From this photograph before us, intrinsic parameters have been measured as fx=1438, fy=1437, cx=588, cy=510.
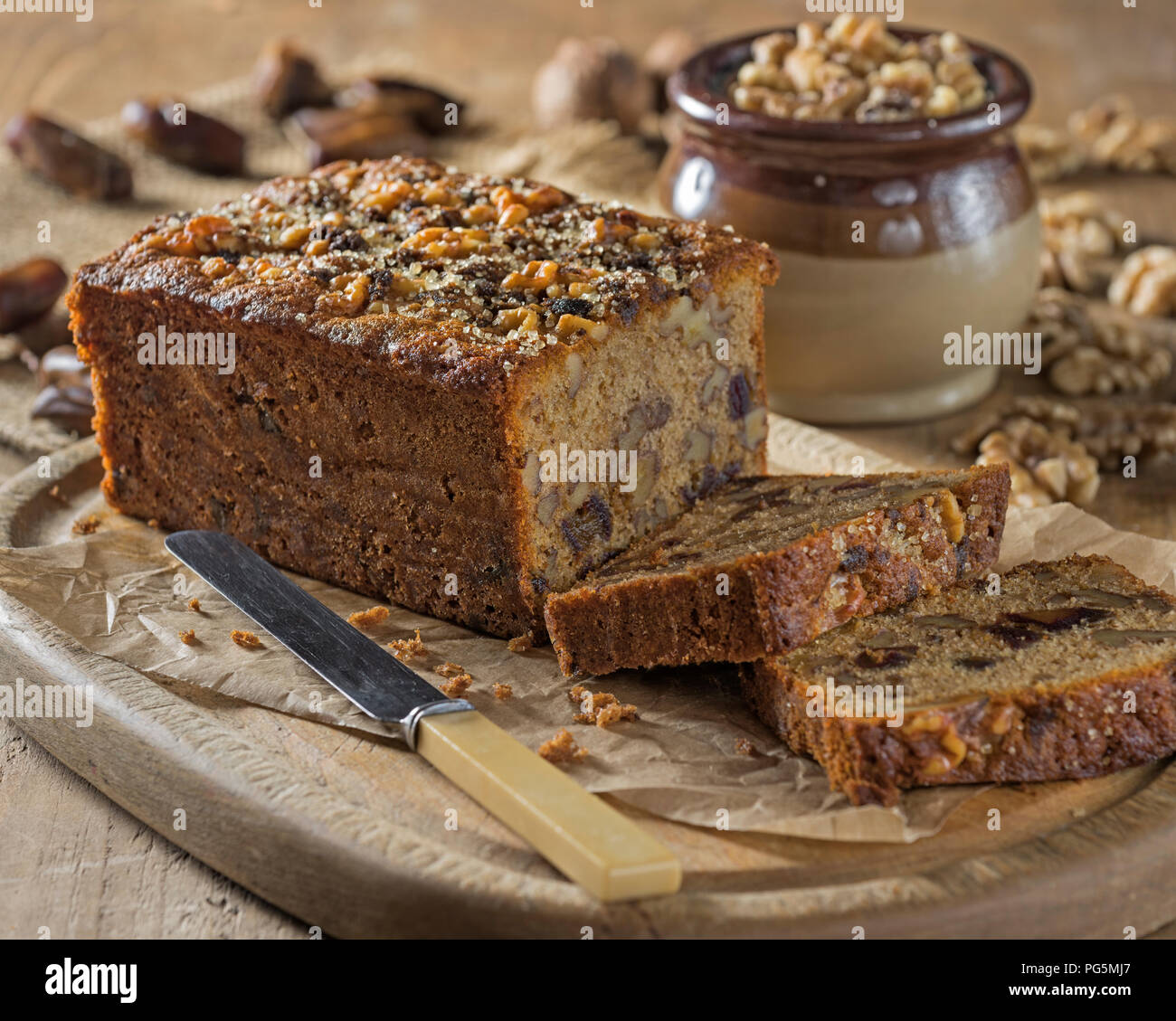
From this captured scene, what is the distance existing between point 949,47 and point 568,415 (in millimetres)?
2262

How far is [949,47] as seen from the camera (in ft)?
15.5

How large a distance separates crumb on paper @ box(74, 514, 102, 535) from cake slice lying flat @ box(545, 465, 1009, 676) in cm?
154

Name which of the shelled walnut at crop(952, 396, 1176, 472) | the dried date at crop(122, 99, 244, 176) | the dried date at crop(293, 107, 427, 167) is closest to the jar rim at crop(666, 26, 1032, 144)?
the shelled walnut at crop(952, 396, 1176, 472)

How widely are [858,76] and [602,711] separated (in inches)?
99.8

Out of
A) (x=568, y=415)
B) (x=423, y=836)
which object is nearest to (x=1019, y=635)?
(x=568, y=415)

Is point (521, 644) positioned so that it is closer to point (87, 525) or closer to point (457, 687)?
point (457, 687)

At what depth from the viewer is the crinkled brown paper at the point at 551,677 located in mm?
2854

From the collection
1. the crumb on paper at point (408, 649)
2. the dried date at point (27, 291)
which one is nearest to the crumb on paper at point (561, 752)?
the crumb on paper at point (408, 649)

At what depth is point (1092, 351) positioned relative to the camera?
16.6 ft

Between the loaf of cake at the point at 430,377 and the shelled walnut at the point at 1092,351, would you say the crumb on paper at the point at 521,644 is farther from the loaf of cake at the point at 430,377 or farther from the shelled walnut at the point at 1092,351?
the shelled walnut at the point at 1092,351

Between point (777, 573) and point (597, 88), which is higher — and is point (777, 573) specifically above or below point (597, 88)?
above

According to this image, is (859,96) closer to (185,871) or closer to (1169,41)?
(185,871)

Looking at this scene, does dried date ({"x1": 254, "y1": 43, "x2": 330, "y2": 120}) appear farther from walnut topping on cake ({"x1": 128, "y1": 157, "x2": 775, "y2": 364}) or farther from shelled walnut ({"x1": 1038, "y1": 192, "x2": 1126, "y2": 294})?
shelled walnut ({"x1": 1038, "y1": 192, "x2": 1126, "y2": 294})

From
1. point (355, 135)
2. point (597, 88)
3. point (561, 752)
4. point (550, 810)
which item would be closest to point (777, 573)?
point (561, 752)
